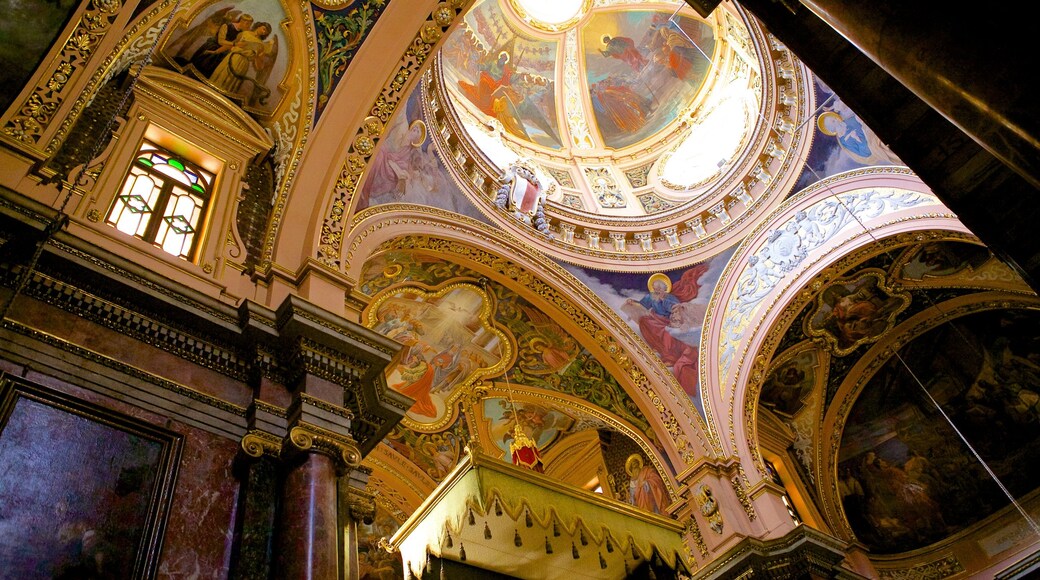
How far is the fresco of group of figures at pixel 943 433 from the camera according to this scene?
426 inches

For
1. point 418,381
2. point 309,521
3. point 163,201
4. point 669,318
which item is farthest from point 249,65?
point 669,318

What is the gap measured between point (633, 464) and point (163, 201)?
7499 mm

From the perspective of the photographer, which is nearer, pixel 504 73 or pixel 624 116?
pixel 504 73

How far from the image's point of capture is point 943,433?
454 inches

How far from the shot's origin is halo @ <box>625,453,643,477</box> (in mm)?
10906

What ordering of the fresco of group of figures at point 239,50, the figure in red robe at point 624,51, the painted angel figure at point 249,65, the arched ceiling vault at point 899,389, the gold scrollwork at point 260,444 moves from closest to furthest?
the gold scrollwork at point 260,444
the fresco of group of figures at point 239,50
the painted angel figure at point 249,65
the arched ceiling vault at point 899,389
the figure in red robe at point 624,51

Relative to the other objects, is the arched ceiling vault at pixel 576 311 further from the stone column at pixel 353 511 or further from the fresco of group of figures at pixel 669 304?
the stone column at pixel 353 511

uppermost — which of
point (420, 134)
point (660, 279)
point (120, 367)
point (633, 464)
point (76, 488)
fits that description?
point (420, 134)

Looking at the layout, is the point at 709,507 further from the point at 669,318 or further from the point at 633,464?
the point at 669,318

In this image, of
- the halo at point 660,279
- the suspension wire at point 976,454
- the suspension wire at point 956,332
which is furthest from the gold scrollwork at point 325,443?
the suspension wire at point 976,454

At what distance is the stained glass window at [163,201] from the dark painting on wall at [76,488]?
5.79 feet

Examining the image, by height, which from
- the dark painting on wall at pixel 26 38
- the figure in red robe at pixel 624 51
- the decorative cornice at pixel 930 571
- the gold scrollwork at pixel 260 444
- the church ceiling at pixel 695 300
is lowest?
the gold scrollwork at pixel 260 444

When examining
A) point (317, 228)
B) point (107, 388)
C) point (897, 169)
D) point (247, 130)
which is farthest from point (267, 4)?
point (897, 169)

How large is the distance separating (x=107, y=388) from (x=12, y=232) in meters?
1.09
